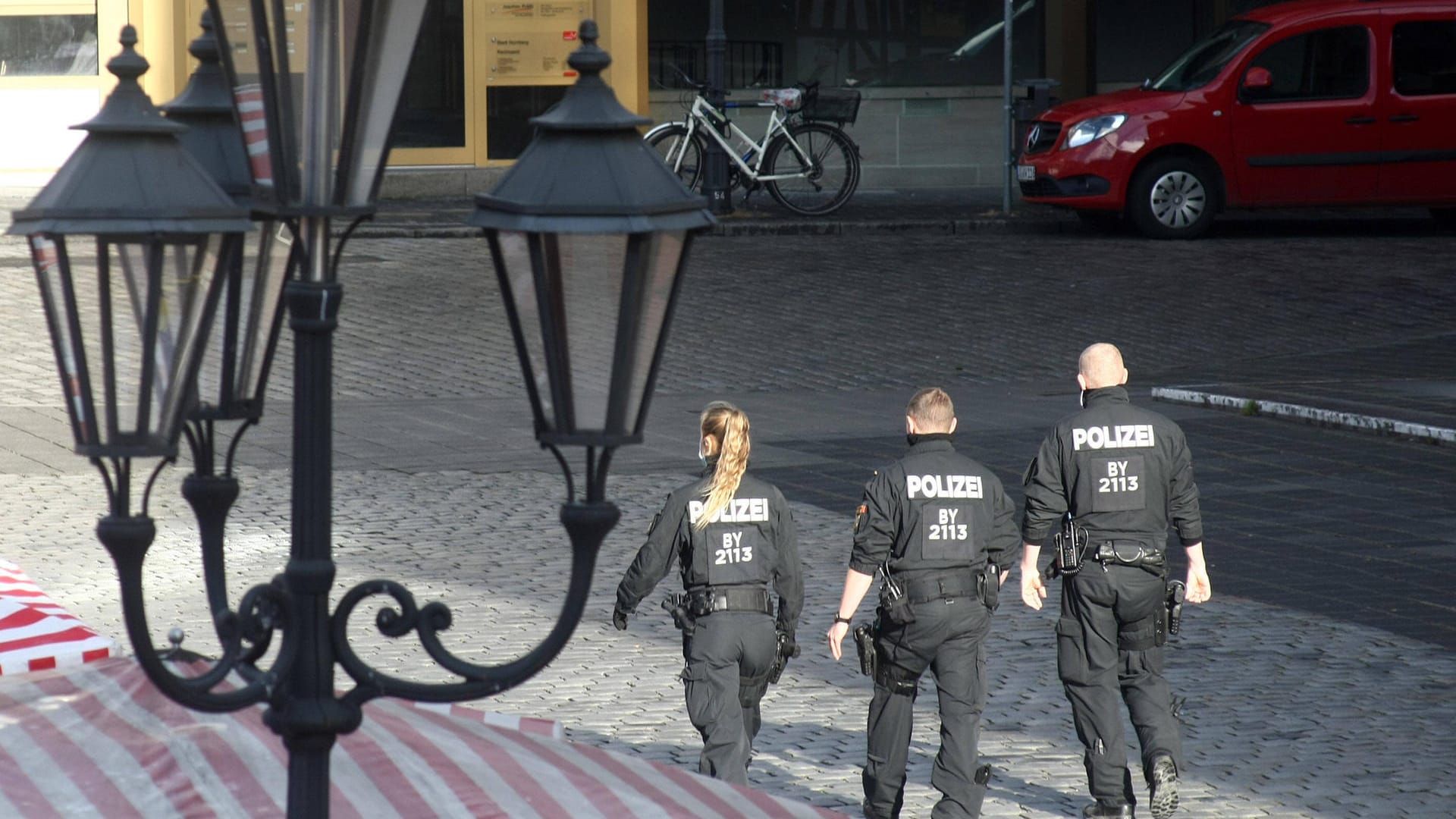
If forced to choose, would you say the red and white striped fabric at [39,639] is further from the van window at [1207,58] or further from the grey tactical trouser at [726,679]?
the van window at [1207,58]

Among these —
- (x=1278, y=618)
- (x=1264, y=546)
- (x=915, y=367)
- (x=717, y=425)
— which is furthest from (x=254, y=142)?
(x=915, y=367)

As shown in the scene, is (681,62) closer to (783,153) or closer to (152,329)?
(783,153)

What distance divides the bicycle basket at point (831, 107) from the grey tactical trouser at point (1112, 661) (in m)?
14.7

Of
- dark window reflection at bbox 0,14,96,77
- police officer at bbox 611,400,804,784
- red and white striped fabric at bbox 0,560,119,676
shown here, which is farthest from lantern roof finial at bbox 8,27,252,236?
dark window reflection at bbox 0,14,96,77

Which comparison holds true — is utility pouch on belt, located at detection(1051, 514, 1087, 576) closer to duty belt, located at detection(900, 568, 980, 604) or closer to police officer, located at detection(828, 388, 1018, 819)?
police officer, located at detection(828, 388, 1018, 819)

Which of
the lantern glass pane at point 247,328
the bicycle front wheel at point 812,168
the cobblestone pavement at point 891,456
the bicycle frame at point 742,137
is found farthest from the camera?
the bicycle front wheel at point 812,168

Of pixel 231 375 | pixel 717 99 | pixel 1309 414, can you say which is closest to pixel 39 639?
pixel 231 375

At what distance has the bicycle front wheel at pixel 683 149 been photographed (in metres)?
20.1

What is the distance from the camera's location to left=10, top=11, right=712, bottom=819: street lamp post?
260 cm

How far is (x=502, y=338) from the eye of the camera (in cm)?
1510

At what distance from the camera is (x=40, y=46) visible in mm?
22438

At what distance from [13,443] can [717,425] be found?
687 cm

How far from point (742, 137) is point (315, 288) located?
700 inches

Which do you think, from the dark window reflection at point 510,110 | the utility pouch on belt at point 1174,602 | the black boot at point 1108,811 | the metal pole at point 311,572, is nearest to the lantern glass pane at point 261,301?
the metal pole at point 311,572
